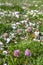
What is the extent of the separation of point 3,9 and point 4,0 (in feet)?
17.0

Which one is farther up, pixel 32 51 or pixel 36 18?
pixel 32 51

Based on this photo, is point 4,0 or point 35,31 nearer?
point 35,31

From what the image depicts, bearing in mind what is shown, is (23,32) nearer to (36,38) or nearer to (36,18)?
(36,38)

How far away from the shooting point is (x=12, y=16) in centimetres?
1507

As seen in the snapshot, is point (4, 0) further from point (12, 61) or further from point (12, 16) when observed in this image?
point (12, 61)

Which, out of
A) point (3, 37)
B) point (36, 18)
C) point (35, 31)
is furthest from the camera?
point (36, 18)

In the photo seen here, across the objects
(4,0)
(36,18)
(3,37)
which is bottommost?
(4,0)

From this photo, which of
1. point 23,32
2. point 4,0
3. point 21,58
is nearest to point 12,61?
point 21,58

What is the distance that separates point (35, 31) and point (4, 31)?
130 centimetres

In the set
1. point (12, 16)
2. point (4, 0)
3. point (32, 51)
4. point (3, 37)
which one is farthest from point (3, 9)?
point (32, 51)

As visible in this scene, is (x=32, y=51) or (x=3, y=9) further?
(x=3, y=9)

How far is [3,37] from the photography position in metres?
10.8

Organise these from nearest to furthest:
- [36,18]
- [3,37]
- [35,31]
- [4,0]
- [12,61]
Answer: [12,61] < [3,37] < [35,31] < [36,18] < [4,0]

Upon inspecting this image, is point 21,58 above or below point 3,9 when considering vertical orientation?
above
